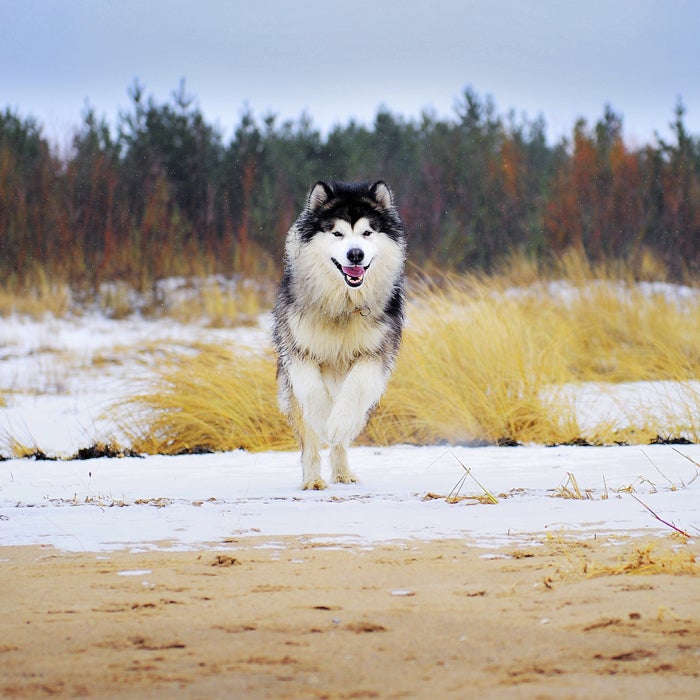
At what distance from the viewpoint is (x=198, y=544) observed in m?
3.78

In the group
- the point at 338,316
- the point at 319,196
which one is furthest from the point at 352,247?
the point at 319,196

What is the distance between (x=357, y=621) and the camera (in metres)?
2.66

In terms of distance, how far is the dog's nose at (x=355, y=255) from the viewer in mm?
5254

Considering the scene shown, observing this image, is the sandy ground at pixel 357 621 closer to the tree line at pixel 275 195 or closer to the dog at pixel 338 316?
the dog at pixel 338 316

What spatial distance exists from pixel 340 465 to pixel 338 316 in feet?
2.75

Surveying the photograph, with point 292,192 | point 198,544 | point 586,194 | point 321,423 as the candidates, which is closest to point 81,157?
point 292,192

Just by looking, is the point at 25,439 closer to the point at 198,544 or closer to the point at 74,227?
the point at 198,544

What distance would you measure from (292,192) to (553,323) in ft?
28.6

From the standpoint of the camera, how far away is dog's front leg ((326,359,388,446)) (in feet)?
17.1

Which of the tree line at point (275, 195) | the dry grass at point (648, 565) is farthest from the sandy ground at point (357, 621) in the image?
the tree line at point (275, 195)

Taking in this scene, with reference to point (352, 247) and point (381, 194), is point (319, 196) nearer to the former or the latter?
point (381, 194)

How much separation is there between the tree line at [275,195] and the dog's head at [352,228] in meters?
9.26

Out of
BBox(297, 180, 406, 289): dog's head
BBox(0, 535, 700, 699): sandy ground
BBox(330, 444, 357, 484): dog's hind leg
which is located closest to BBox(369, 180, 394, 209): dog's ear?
BBox(297, 180, 406, 289): dog's head

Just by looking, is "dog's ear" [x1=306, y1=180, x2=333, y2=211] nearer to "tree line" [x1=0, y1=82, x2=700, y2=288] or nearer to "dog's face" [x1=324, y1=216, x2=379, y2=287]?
"dog's face" [x1=324, y1=216, x2=379, y2=287]
